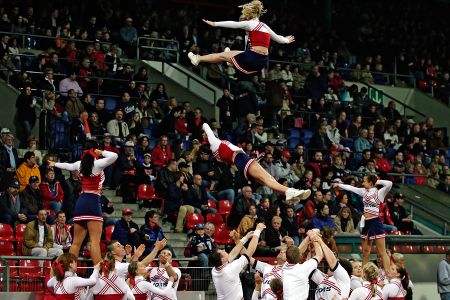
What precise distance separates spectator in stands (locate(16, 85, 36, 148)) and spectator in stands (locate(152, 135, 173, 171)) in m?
2.47

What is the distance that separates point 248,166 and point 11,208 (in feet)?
19.8

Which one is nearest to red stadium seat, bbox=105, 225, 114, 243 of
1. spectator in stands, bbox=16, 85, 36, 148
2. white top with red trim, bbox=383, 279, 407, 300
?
spectator in stands, bbox=16, 85, 36, 148

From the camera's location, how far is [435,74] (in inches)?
1325

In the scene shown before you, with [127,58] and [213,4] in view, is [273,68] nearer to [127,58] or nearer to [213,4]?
[127,58]

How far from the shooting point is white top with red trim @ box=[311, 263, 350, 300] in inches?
578

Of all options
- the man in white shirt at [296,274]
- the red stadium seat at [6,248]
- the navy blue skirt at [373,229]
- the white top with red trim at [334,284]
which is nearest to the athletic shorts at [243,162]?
the man in white shirt at [296,274]

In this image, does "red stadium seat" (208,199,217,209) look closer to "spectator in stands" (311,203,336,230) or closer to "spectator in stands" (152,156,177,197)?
"spectator in stands" (152,156,177,197)

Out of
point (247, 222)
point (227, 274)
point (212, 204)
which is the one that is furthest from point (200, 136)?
point (227, 274)

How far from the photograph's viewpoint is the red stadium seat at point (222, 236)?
69.2ft

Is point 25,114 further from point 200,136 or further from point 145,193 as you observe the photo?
point 200,136

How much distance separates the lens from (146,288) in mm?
15273

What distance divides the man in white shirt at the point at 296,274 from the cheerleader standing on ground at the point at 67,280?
7.91 ft

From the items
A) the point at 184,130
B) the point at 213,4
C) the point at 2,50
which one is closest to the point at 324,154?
the point at 184,130

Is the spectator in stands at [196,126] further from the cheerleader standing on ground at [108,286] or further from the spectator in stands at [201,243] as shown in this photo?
the cheerleader standing on ground at [108,286]
